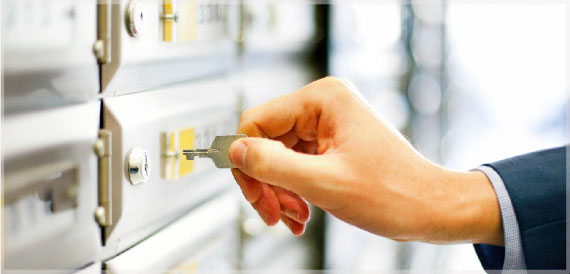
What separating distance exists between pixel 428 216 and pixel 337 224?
4.57 feet

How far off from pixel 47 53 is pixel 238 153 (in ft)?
0.90

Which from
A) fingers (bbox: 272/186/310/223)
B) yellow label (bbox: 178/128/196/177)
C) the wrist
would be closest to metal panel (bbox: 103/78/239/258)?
yellow label (bbox: 178/128/196/177)

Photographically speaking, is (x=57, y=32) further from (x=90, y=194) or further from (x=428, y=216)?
(x=428, y=216)

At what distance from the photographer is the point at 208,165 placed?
4.23 feet

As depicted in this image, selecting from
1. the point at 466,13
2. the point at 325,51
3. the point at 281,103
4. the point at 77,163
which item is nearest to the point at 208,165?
the point at 281,103

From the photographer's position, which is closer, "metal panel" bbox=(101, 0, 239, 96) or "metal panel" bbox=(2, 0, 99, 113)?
"metal panel" bbox=(2, 0, 99, 113)

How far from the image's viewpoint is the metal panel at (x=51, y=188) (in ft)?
2.35

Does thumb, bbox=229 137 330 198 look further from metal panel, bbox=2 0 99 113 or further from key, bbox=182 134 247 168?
metal panel, bbox=2 0 99 113

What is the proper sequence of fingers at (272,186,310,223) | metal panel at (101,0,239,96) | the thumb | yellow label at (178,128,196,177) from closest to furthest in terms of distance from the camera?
1. the thumb
2. metal panel at (101,0,239,96)
3. fingers at (272,186,310,223)
4. yellow label at (178,128,196,177)

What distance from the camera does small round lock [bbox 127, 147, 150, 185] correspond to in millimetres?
949

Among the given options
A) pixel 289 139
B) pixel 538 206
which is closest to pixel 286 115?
pixel 289 139

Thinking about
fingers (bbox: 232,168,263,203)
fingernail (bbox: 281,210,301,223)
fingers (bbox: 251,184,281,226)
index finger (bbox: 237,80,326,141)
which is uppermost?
index finger (bbox: 237,80,326,141)

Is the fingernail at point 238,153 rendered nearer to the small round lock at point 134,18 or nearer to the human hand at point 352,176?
the human hand at point 352,176

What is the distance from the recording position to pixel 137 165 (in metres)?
0.95
